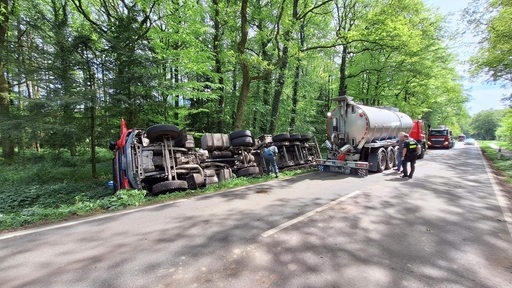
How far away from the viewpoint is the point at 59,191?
8953 millimetres

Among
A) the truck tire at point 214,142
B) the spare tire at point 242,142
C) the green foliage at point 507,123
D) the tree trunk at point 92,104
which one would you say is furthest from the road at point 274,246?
the green foliage at point 507,123

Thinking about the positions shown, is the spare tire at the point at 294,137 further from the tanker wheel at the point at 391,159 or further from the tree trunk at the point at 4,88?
the tree trunk at the point at 4,88

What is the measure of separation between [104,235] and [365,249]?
4.03 m

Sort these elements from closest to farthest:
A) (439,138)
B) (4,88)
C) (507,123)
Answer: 1. (4,88)
2. (439,138)
3. (507,123)

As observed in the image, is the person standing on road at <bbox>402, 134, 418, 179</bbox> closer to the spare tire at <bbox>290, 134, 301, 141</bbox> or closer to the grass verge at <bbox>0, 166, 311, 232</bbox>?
the grass verge at <bbox>0, 166, 311, 232</bbox>

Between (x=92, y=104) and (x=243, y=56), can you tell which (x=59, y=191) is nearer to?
(x=92, y=104)

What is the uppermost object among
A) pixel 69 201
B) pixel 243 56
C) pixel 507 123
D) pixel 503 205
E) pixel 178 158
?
pixel 243 56

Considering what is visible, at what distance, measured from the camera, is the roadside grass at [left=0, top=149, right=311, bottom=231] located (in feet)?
16.5

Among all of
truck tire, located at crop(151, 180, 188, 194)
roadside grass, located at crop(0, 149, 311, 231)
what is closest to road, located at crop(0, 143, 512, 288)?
roadside grass, located at crop(0, 149, 311, 231)

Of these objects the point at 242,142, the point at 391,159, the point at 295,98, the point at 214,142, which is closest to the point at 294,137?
the point at 242,142

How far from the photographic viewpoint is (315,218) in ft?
15.5

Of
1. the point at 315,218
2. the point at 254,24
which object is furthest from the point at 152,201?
the point at 254,24

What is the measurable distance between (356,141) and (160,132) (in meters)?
8.07

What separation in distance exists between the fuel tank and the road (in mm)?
4911
